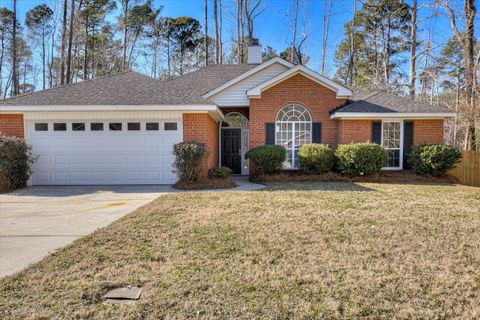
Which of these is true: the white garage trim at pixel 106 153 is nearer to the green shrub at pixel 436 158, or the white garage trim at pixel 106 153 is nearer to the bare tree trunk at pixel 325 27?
the green shrub at pixel 436 158

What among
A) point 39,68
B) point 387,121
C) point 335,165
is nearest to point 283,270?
point 335,165

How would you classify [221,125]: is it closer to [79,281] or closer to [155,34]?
[79,281]

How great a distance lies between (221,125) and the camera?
14.4 metres

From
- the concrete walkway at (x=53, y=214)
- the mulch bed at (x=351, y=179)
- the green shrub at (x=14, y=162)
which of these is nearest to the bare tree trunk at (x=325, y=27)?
the mulch bed at (x=351, y=179)

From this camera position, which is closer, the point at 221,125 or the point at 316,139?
the point at 316,139

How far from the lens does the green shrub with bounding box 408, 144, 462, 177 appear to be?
11242 mm

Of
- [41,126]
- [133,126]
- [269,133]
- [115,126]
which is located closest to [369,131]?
[269,133]

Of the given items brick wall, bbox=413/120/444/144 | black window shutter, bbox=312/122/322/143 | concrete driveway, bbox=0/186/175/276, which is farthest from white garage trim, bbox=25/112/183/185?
brick wall, bbox=413/120/444/144

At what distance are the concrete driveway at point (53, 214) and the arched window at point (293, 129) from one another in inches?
223

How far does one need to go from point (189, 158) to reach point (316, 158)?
5.04 m

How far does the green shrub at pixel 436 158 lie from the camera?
11242 millimetres

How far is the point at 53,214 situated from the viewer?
623 centimetres

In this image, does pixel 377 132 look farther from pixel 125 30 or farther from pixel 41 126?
pixel 125 30

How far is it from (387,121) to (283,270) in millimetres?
11246
